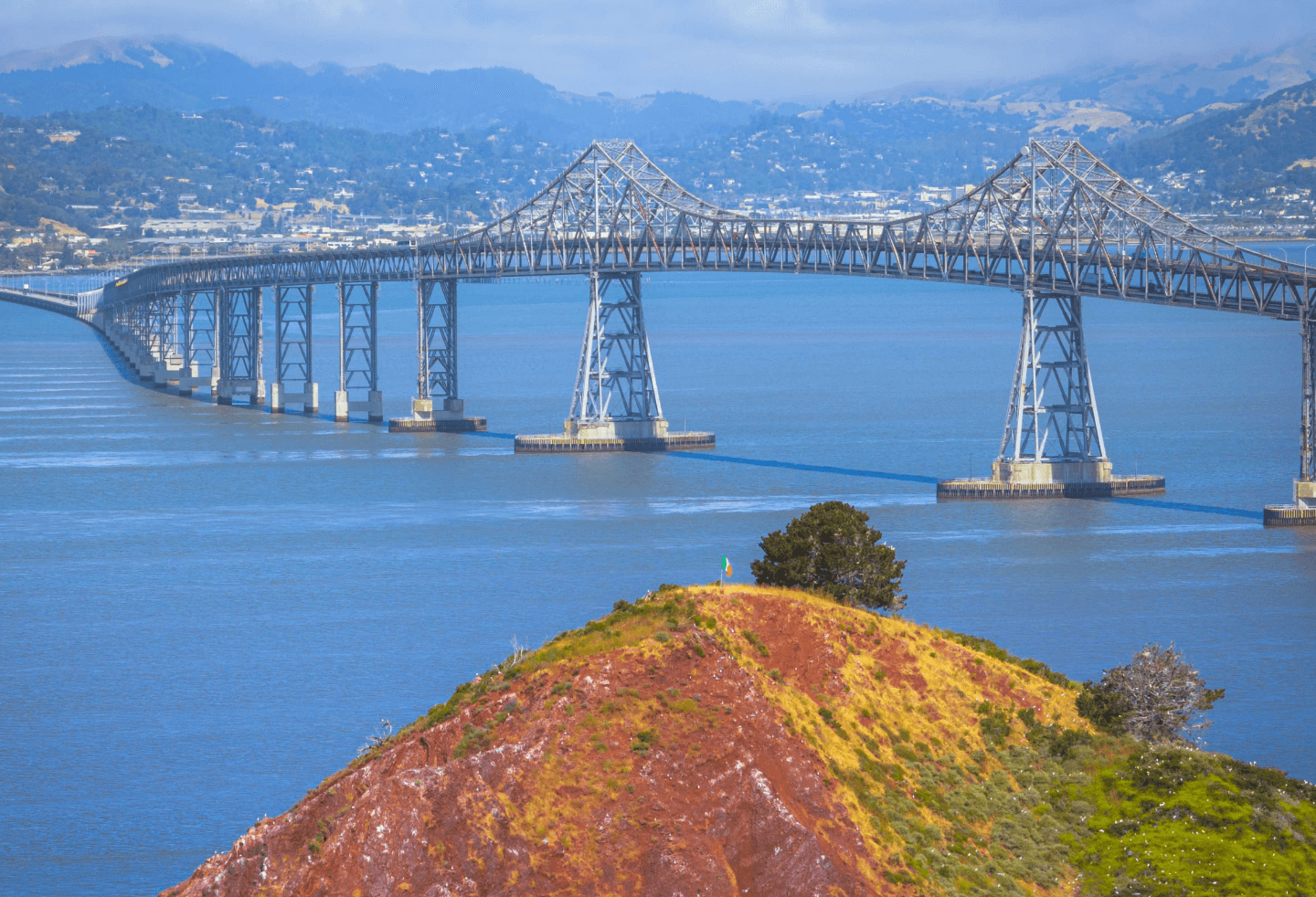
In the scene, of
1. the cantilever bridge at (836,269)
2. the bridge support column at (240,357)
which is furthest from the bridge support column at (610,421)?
the bridge support column at (240,357)

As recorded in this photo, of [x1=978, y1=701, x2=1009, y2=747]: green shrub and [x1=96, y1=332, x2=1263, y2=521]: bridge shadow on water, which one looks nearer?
[x1=978, y1=701, x2=1009, y2=747]: green shrub

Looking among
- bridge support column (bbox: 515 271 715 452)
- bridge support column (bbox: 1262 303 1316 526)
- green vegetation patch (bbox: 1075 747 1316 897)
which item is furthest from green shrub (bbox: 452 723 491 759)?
bridge support column (bbox: 515 271 715 452)

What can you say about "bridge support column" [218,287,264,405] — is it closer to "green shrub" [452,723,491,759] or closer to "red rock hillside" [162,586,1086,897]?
"red rock hillside" [162,586,1086,897]

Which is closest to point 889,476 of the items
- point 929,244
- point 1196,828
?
point 929,244

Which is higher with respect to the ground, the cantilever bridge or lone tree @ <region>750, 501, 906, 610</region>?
the cantilever bridge

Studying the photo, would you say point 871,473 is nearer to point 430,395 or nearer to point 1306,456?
point 1306,456

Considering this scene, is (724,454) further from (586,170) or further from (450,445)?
(586,170)
